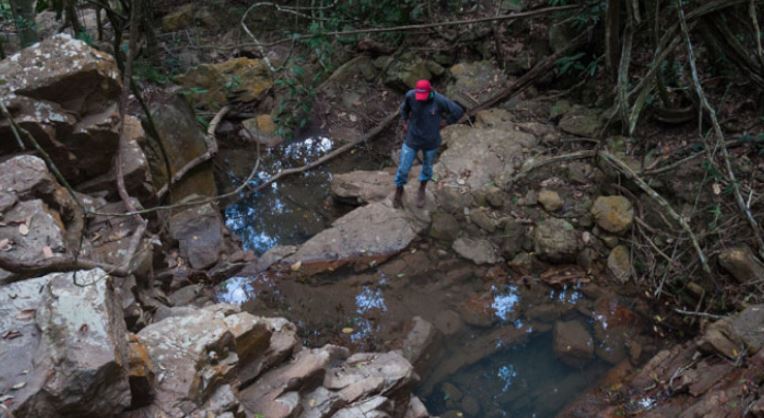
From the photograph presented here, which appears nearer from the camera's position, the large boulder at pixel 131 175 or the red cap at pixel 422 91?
the large boulder at pixel 131 175

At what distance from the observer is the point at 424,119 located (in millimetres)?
5430

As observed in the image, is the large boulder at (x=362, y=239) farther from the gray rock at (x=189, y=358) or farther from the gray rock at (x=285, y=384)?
the gray rock at (x=189, y=358)

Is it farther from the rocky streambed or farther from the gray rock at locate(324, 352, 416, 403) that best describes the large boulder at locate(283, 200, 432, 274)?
the gray rock at locate(324, 352, 416, 403)

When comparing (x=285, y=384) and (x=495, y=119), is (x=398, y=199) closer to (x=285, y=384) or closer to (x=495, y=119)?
(x=495, y=119)

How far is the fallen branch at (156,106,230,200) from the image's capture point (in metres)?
5.73

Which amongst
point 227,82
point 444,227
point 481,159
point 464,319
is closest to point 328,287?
point 464,319

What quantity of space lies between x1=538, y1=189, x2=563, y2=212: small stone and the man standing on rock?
1.25 m

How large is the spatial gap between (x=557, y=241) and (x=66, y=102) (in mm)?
4432

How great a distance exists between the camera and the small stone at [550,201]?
19.0 ft

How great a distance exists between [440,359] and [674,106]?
152 inches

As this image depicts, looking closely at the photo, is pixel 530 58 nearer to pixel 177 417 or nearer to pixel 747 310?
pixel 747 310

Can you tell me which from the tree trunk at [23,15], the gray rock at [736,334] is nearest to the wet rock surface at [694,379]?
the gray rock at [736,334]

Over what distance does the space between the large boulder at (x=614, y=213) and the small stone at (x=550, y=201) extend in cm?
37

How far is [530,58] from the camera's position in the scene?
24.5 feet
